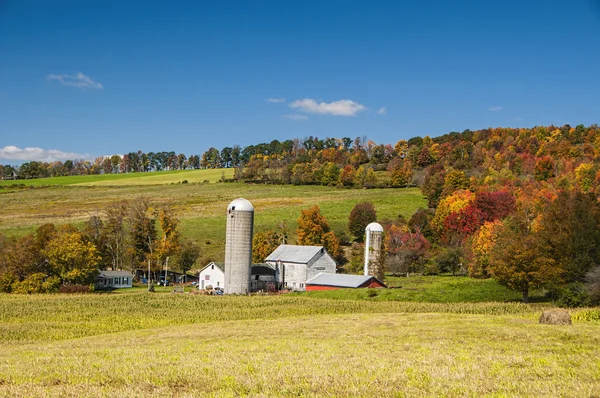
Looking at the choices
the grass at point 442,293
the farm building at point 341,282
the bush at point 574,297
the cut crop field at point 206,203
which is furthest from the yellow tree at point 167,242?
the bush at point 574,297

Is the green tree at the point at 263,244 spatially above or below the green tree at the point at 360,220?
below

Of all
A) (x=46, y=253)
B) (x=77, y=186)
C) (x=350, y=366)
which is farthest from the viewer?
(x=77, y=186)

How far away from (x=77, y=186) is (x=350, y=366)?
6030 inches

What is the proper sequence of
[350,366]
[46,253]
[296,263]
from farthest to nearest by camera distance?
[296,263] < [46,253] < [350,366]

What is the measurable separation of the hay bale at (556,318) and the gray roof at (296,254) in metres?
40.7

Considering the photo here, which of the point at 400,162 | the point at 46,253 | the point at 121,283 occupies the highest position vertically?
the point at 400,162

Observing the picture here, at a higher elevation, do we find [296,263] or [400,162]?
[400,162]

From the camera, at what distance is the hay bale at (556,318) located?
27.9 meters

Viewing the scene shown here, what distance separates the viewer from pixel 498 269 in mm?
48312

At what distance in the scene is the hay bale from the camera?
2786 centimetres

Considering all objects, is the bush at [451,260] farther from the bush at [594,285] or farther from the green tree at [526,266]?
the bush at [594,285]

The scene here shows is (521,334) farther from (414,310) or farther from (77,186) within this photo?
(77,186)

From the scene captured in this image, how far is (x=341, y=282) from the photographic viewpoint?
62.6m

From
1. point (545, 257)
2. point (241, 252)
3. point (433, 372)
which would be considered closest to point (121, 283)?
point (241, 252)
